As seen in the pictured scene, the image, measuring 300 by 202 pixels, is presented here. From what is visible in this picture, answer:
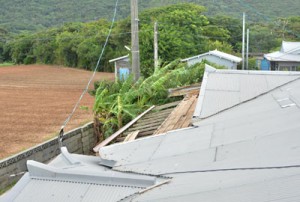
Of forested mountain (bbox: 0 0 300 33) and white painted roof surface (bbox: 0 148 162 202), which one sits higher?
forested mountain (bbox: 0 0 300 33)

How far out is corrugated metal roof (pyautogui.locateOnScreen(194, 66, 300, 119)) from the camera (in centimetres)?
647

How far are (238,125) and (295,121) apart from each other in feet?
2.47

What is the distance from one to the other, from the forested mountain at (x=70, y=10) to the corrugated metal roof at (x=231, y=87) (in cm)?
4591

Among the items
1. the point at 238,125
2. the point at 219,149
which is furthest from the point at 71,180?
the point at 238,125

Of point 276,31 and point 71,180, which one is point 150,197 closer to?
point 71,180

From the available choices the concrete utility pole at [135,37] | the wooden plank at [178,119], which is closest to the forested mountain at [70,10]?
the concrete utility pole at [135,37]

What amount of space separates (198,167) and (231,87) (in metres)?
4.12

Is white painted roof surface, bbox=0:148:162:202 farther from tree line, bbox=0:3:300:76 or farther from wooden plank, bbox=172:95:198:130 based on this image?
tree line, bbox=0:3:300:76

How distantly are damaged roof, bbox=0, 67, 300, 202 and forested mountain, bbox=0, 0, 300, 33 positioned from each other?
49801 millimetres

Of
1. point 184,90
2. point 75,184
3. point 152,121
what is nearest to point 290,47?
point 184,90

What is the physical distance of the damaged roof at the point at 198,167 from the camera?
3.00 metres

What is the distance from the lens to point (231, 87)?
761 centimetres

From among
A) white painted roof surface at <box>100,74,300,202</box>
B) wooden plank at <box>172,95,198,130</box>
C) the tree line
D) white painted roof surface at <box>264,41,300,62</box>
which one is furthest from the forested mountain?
white painted roof surface at <box>100,74,300,202</box>

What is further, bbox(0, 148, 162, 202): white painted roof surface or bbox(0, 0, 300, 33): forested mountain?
bbox(0, 0, 300, 33): forested mountain
